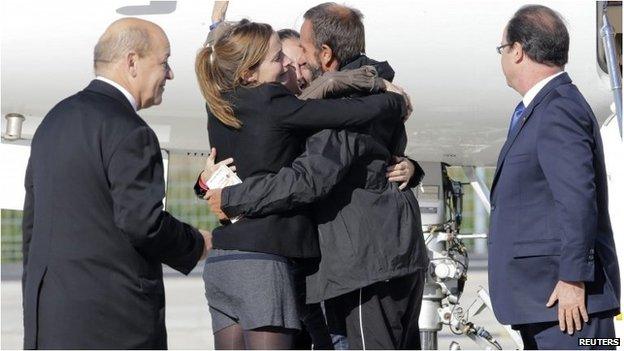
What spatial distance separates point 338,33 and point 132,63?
103 centimetres

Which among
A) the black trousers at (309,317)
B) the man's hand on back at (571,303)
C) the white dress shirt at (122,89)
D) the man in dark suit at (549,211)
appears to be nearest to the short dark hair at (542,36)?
the man in dark suit at (549,211)

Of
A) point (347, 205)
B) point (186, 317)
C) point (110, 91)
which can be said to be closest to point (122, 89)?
point (110, 91)

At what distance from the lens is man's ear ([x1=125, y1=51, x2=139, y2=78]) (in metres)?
3.77

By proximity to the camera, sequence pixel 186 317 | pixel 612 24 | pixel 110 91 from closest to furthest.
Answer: pixel 110 91 → pixel 612 24 → pixel 186 317

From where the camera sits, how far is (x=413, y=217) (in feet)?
14.4

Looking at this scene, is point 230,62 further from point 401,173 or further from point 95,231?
point 95,231

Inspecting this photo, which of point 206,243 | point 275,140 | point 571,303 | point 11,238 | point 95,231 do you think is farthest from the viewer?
point 11,238

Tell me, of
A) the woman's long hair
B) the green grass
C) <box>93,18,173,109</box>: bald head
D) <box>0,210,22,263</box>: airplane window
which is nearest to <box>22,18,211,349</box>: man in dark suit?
<box>93,18,173,109</box>: bald head

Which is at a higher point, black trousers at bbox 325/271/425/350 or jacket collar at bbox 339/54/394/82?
jacket collar at bbox 339/54/394/82

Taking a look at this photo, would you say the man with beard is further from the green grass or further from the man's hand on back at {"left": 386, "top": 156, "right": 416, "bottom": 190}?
the green grass

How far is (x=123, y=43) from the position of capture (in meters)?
3.76

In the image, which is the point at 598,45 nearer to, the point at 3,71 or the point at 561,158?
the point at 561,158

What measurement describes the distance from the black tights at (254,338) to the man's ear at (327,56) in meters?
1.07

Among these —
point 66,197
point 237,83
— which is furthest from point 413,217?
point 66,197
